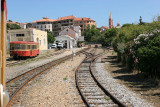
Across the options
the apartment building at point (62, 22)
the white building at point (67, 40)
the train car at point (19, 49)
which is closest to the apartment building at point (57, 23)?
the apartment building at point (62, 22)

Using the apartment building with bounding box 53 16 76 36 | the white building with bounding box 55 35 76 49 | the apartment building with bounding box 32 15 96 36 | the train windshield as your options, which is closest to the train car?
the train windshield

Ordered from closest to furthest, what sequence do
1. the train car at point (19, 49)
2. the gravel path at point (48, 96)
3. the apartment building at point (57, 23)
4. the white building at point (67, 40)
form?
the gravel path at point (48, 96)
the train car at point (19, 49)
the white building at point (67, 40)
the apartment building at point (57, 23)

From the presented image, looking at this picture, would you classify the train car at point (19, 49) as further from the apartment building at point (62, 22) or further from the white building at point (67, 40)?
the apartment building at point (62, 22)

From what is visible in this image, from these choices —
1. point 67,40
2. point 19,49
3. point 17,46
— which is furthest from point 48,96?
point 67,40

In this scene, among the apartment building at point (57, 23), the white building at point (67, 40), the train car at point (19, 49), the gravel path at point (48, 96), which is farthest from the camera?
the apartment building at point (57, 23)

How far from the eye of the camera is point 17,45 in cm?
2577

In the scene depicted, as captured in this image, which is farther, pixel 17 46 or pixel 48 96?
pixel 17 46

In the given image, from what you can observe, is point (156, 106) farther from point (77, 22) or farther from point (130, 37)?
point (77, 22)

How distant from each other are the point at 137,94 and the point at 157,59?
3029mm

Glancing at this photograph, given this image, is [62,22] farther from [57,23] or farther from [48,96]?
[48,96]

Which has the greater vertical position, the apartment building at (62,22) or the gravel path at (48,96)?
the apartment building at (62,22)

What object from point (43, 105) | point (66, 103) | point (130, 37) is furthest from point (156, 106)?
point (130, 37)

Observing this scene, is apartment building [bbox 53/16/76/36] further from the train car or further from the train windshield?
the train windshield

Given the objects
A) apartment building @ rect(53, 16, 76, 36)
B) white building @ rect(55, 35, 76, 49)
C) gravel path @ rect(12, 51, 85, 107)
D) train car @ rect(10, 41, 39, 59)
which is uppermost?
apartment building @ rect(53, 16, 76, 36)
